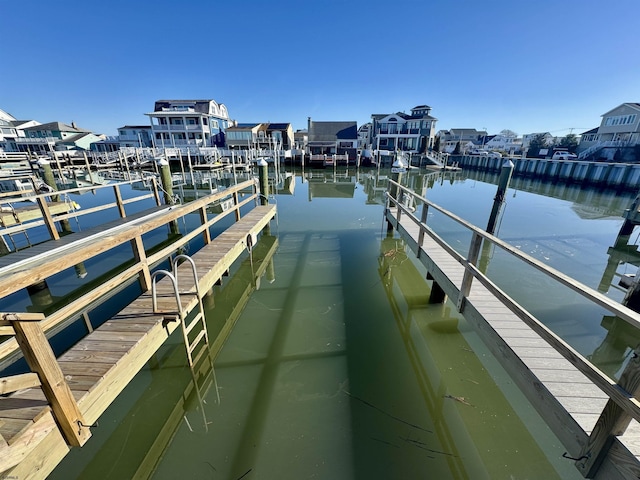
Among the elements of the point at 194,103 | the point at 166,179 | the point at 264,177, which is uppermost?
the point at 194,103

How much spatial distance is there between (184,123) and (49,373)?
4597 centimetres

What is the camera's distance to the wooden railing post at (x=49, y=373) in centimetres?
161

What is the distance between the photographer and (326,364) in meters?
4.04

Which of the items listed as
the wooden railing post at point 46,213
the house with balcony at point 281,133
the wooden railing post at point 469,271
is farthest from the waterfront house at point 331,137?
the wooden railing post at point 469,271

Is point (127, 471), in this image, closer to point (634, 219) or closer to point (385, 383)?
point (385, 383)

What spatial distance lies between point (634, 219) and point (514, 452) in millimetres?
9754

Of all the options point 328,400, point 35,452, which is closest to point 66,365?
point 35,452

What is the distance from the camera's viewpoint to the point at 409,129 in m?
43.6

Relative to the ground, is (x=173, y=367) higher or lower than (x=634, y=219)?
lower

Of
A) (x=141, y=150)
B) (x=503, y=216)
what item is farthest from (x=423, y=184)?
(x=141, y=150)

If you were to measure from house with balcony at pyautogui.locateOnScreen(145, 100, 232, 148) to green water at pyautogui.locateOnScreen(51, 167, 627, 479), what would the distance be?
135 feet

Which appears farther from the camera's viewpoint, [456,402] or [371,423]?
[456,402]

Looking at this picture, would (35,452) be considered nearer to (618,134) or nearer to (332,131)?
(332,131)

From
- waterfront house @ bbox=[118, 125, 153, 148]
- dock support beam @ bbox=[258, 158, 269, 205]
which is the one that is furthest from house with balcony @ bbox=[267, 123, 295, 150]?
dock support beam @ bbox=[258, 158, 269, 205]
